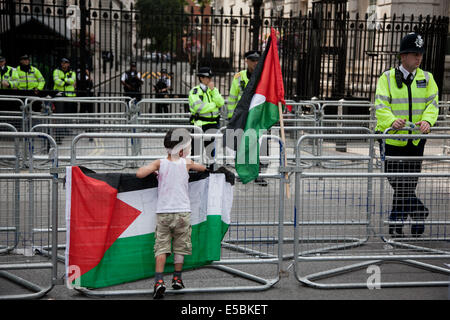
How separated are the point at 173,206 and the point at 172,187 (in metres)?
0.17

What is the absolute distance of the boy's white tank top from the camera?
5.15 metres

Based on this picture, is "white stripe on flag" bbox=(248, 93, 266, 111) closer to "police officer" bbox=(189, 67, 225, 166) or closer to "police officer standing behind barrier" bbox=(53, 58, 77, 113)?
"police officer" bbox=(189, 67, 225, 166)

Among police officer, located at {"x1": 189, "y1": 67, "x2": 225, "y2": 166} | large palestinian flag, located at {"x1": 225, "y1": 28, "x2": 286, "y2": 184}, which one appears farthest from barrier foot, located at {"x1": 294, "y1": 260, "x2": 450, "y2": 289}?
police officer, located at {"x1": 189, "y1": 67, "x2": 225, "y2": 166}

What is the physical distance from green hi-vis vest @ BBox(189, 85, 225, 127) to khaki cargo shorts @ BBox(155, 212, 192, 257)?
495cm

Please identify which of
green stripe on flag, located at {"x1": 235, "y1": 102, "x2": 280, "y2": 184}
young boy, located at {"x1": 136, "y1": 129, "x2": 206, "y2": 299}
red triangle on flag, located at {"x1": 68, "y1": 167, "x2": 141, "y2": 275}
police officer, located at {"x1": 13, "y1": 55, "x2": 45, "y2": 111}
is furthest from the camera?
police officer, located at {"x1": 13, "y1": 55, "x2": 45, "y2": 111}

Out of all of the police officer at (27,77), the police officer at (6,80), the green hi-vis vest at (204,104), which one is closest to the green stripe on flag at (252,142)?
the green hi-vis vest at (204,104)

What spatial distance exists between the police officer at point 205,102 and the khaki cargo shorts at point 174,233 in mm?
4738

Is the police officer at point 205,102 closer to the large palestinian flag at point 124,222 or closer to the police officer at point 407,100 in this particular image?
the police officer at point 407,100

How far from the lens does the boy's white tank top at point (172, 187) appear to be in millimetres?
5148

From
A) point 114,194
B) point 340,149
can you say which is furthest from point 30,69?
point 114,194

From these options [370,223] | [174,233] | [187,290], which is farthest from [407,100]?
[187,290]

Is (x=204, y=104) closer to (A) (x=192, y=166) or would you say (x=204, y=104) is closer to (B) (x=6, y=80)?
(A) (x=192, y=166)

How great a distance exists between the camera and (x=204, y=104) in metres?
9.96

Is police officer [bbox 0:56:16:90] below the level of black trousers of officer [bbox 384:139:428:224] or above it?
above
